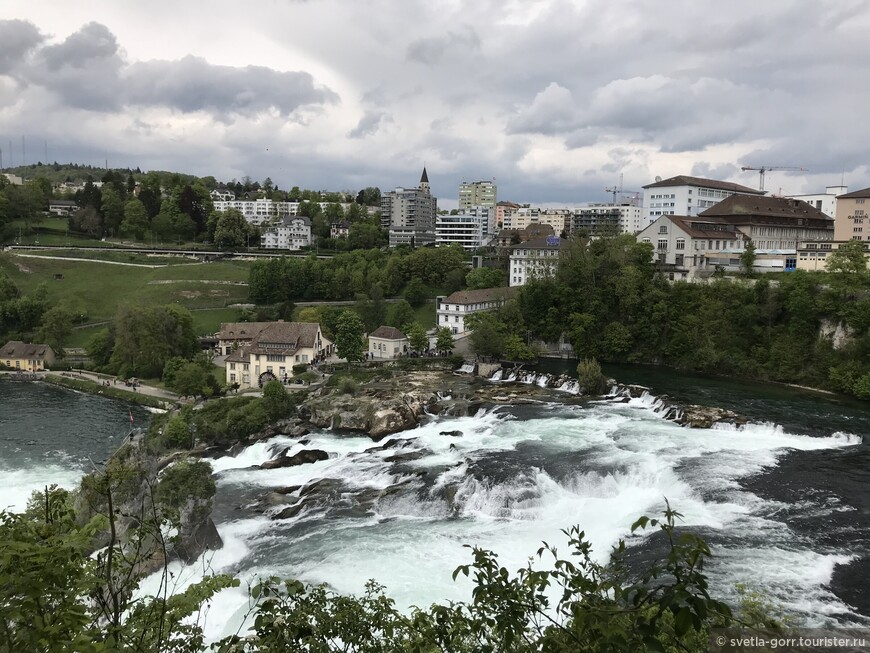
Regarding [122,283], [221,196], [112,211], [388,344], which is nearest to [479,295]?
[388,344]

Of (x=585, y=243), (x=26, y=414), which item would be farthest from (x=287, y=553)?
(x=585, y=243)

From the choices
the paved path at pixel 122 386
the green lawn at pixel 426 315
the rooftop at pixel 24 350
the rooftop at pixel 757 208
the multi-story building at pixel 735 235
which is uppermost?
the rooftop at pixel 757 208

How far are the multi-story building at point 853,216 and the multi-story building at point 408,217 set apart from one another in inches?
2465

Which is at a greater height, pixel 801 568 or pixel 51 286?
pixel 51 286

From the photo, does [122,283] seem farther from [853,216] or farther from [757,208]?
[853,216]

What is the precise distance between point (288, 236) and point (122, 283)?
32.7 m

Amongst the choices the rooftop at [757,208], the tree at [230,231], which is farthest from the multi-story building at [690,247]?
the tree at [230,231]

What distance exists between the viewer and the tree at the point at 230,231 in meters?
105

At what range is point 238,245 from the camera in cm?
10750

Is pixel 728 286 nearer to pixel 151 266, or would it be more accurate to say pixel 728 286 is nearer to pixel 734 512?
pixel 734 512

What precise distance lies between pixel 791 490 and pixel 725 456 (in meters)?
4.51

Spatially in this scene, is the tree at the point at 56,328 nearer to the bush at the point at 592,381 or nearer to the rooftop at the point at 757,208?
the bush at the point at 592,381

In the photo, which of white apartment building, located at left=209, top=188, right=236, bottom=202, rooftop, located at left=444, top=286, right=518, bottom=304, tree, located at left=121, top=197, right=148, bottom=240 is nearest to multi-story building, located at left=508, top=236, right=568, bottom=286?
rooftop, located at left=444, top=286, right=518, bottom=304

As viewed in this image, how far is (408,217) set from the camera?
120 m
